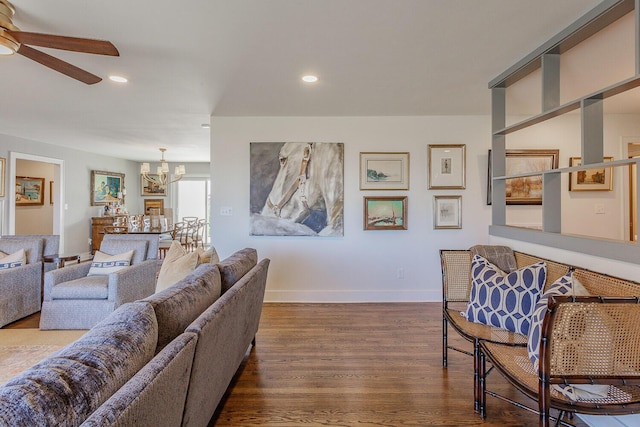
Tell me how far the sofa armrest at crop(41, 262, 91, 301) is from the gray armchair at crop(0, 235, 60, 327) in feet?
1.36

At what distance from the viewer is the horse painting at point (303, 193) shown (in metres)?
4.07

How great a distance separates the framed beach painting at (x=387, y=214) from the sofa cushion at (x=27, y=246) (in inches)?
147

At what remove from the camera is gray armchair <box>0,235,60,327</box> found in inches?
125

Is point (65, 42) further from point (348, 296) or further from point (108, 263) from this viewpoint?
point (348, 296)

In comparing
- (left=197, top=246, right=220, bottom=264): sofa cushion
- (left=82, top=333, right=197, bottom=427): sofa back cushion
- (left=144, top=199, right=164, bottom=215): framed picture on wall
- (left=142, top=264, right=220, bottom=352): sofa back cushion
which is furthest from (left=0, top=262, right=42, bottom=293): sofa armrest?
(left=144, top=199, right=164, bottom=215): framed picture on wall

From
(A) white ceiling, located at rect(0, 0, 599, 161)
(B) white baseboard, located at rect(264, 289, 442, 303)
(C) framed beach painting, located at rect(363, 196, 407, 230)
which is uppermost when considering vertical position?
(A) white ceiling, located at rect(0, 0, 599, 161)

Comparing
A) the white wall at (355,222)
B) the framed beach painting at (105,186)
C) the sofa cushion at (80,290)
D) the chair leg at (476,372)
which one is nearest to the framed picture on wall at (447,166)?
the white wall at (355,222)

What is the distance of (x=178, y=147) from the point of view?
6539 mm

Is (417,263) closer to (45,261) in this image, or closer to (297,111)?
(297,111)

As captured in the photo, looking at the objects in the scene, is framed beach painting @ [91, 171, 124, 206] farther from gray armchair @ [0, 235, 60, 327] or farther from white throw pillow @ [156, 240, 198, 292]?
white throw pillow @ [156, 240, 198, 292]

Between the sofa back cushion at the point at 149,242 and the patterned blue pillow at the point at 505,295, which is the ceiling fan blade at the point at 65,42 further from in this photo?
the patterned blue pillow at the point at 505,295

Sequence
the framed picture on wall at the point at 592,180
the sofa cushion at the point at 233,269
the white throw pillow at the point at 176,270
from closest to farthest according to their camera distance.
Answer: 1. the sofa cushion at the point at 233,269
2. the white throw pillow at the point at 176,270
3. the framed picture on wall at the point at 592,180

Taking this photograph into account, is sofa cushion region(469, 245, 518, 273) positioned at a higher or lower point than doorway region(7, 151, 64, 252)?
lower

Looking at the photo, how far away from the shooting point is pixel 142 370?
0.95 m
